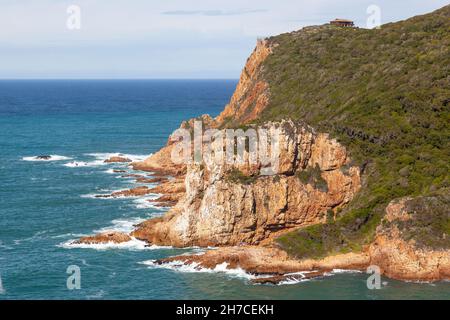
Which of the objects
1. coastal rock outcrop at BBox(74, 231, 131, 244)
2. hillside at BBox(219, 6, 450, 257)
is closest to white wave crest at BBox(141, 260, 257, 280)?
hillside at BBox(219, 6, 450, 257)

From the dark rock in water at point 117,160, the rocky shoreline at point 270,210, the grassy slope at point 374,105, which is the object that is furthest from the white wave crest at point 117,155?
the rocky shoreline at point 270,210

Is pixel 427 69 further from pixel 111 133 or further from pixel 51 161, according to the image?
pixel 111 133

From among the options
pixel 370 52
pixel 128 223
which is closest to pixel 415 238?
pixel 128 223

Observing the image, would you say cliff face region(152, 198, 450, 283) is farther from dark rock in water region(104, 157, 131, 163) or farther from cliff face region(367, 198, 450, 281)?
dark rock in water region(104, 157, 131, 163)

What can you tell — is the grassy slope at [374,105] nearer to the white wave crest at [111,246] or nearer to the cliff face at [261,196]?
the cliff face at [261,196]

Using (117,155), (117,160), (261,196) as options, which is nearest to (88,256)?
(261,196)
